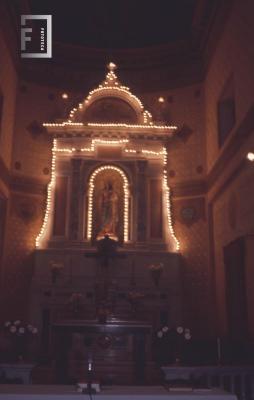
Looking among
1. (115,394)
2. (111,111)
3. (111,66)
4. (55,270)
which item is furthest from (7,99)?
(115,394)

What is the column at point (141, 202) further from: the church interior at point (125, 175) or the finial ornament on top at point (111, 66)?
the finial ornament on top at point (111, 66)

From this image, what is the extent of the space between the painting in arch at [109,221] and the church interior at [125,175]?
4 centimetres

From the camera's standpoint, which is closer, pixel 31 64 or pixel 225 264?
pixel 225 264

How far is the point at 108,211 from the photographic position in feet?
52.4

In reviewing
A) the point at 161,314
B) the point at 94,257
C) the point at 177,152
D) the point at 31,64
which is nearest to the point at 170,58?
the point at 177,152

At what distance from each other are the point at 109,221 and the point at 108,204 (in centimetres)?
59

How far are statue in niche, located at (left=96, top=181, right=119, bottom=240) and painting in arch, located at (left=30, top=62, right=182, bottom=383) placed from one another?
0.03 metres

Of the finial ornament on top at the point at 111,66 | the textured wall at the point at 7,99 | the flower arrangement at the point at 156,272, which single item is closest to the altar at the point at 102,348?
the flower arrangement at the point at 156,272

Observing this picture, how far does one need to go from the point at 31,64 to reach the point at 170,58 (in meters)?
5.13

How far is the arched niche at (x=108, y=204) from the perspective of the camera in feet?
52.0

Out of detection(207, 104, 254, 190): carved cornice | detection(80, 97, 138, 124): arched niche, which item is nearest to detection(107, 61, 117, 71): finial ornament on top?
detection(80, 97, 138, 124): arched niche

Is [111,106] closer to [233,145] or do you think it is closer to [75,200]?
[75,200]
